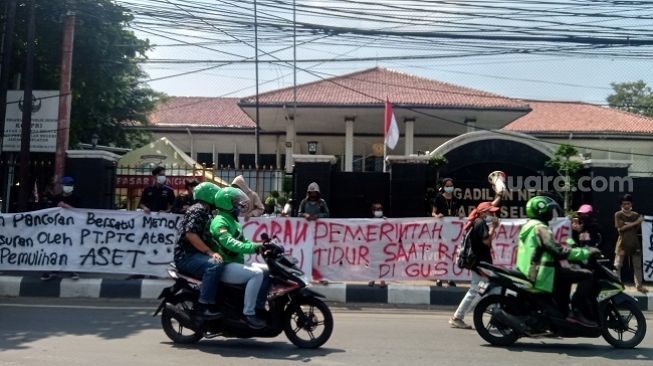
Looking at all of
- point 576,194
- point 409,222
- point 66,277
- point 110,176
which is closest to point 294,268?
point 409,222

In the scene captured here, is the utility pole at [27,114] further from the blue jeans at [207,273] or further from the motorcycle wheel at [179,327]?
the blue jeans at [207,273]

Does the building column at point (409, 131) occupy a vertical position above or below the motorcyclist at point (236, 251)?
above

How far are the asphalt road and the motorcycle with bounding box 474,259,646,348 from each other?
0.17 meters

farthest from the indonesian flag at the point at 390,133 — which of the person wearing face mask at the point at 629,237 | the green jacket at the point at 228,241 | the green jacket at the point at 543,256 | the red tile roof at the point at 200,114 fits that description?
the red tile roof at the point at 200,114

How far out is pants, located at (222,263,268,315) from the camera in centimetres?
684

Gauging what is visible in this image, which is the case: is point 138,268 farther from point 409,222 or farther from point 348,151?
point 348,151

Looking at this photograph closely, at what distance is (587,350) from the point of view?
7.32m

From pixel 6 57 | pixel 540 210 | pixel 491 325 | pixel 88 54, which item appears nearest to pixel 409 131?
pixel 88 54

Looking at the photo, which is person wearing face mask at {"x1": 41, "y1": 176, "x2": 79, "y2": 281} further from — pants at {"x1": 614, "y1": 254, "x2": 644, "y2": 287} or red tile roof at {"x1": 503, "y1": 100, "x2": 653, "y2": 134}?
red tile roof at {"x1": 503, "y1": 100, "x2": 653, "y2": 134}

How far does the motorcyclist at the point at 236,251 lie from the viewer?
269 inches

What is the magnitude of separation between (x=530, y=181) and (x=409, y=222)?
5.02m

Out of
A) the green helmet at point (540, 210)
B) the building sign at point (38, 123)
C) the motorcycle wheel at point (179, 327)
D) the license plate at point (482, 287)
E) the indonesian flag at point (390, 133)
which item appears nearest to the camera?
the motorcycle wheel at point (179, 327)

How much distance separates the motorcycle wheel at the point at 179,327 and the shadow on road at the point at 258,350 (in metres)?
0.08

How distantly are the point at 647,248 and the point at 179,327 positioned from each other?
7.99 m
